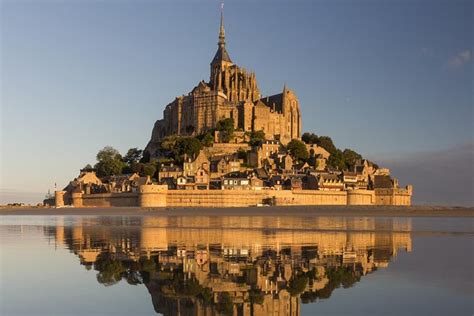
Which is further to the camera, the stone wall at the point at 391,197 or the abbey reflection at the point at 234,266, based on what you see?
the stone wall at the point at 391,197

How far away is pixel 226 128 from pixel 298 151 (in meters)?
11.9

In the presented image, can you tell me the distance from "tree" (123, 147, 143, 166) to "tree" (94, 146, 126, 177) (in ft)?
5.87

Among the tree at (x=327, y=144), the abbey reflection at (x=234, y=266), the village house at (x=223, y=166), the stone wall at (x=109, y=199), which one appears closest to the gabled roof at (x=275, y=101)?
the tree at (x=327, y=144)

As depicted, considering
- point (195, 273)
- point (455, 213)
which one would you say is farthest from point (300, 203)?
point (195, 273)

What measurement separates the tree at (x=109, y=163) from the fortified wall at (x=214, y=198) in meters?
10.1

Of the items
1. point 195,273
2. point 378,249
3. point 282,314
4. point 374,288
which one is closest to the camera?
point 282,314

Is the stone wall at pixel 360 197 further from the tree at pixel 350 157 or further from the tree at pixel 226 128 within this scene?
the tree at pixel 226 128

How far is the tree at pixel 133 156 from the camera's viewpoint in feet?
344

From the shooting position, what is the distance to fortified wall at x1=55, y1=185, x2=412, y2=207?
75562mm

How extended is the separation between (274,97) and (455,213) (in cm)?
4441

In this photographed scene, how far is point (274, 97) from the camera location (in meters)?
109

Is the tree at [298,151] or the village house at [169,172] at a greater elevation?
the tree at [298,151]

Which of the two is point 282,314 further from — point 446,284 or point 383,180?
point 383,180

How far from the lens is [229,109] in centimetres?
10156
